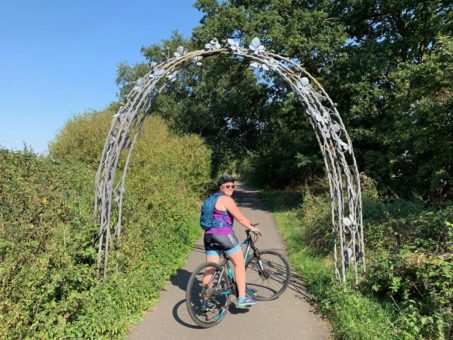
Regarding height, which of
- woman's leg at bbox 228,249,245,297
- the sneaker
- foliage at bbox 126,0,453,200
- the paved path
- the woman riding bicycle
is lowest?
the paved path

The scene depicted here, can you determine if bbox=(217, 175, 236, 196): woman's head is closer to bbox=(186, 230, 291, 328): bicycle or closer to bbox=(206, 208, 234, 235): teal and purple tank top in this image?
bbox=(206, 208, 234, 235): teal and purple tank top

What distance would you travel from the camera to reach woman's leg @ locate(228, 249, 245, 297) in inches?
198

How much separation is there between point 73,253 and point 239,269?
2218 millimetres

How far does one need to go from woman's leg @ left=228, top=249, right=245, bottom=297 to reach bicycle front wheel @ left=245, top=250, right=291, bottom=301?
566 millimetres

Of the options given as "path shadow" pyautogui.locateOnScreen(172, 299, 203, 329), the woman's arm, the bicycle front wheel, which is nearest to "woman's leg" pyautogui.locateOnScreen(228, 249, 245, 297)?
the woman's arm

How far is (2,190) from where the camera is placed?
736 cm

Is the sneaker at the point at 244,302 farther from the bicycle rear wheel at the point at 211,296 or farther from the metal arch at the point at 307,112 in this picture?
the metal arch at the point at 307,112

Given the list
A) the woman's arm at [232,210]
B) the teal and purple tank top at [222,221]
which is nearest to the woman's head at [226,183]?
the woman's arm at [232,210]

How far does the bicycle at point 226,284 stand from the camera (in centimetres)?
481

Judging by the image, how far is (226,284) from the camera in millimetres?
5023

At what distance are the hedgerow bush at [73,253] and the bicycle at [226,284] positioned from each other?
0.84 m

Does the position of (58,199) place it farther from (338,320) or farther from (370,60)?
(370,60)

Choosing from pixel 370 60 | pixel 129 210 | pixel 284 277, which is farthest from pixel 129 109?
pixel 370 60

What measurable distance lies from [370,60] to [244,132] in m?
13.5
